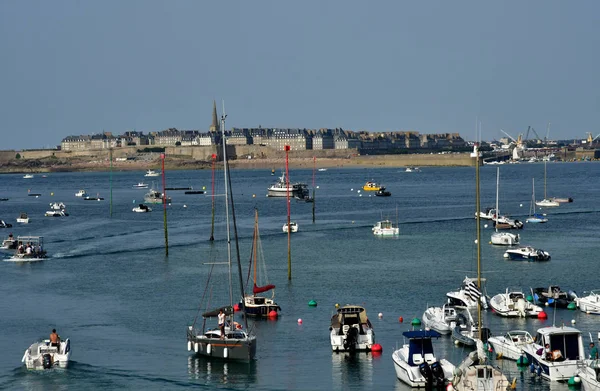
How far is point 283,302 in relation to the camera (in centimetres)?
4062

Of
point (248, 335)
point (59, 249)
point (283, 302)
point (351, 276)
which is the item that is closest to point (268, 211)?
point (59, 249)

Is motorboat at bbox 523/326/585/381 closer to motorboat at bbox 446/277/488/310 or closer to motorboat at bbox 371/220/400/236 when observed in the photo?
motorboat at bbox 446/277/488/310

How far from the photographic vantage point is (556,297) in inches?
1522

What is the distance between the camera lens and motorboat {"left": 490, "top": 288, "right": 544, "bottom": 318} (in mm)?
36469

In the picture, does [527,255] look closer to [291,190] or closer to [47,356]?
[47,356]

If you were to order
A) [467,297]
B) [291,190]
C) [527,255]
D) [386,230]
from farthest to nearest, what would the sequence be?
[291,190] < [386,230] < [527,255] < [467,297]

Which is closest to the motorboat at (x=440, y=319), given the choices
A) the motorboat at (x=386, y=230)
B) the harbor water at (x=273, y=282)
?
the harbor water at (x=273, y=282)

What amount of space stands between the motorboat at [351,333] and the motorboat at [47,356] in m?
7.70

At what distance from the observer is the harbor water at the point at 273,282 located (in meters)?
29.4

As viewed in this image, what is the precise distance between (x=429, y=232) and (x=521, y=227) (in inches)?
257

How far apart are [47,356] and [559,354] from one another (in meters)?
13.9

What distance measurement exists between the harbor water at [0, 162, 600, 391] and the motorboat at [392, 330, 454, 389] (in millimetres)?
415

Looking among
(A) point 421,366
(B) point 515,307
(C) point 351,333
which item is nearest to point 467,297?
(B) point 515,307

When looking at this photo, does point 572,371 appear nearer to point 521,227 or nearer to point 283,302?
point 283,302
